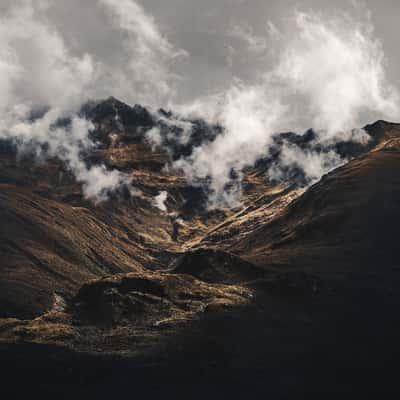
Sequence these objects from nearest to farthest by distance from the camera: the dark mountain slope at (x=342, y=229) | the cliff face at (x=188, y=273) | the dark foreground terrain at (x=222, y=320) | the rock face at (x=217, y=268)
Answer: the dark foreground terrain at (x=222, y=320), the cliff face at (x=188, y=273), the rock face at (x=217, y=268), the dark mountain slope at (x=342, y=229)

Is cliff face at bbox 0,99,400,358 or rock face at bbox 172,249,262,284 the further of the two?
rock face at bbox 172,249,262,284

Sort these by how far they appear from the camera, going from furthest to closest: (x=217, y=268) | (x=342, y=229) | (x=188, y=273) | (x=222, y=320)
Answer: (x=342, y=229)
(x=188, y=273)
(x=217, y=268)
(x=222, y=320)

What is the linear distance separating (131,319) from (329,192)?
10468cm

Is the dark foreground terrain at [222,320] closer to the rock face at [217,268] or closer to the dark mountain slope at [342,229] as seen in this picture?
the rock face at [217,268]

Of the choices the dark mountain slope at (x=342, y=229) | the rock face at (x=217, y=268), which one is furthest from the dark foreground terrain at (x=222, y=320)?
the dark mountain slope at (x=342, y=229)

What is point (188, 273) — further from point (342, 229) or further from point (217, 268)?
point (342, 229)

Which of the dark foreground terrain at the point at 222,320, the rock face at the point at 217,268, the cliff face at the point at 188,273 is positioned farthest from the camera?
the rock face at the point at 217,268

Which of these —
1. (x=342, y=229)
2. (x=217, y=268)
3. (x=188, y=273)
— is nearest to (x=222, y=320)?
(x=217, y=268)

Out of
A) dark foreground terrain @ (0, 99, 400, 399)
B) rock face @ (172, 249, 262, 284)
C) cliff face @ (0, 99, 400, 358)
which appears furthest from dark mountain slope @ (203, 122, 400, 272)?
rock face @ (172, 249, 262, 284)

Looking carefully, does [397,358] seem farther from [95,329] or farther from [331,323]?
[95,329]

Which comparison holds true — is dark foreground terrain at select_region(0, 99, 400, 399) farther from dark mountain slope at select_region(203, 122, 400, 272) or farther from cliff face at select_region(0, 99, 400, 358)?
dark mountain slope at select_region(203, 122, 400, 272)

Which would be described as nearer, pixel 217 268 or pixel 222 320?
pixel 222 320

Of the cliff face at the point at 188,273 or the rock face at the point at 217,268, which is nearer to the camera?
the cliff face at the point at 188,273

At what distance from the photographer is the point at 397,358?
8419 centimetres
